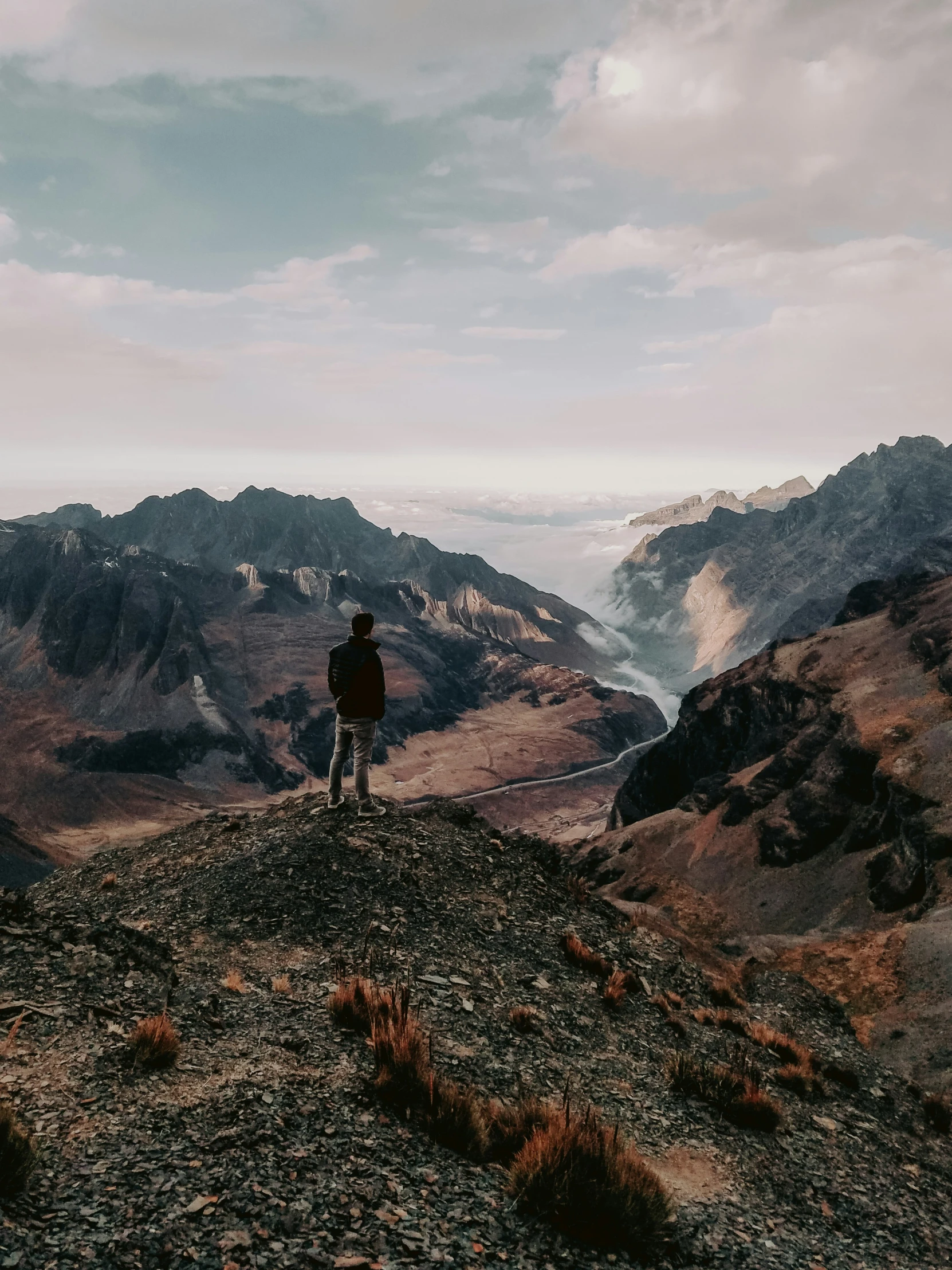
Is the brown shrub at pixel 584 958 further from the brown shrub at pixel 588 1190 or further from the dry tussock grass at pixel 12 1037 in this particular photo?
the dry tussock grass at pixel 12 1037

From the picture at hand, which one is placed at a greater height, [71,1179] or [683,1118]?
Result: [71,1179]

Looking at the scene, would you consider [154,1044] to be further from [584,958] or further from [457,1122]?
[584,958]

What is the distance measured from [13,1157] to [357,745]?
520 inches

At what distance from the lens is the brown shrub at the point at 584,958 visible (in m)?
17.5

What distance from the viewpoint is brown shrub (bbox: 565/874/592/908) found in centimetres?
2228

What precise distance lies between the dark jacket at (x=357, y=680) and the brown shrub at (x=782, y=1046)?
1188cm

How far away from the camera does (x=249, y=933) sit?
50.8 feet

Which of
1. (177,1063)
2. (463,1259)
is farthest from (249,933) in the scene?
(463,1259)

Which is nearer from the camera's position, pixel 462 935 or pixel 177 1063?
pixel 177 1063

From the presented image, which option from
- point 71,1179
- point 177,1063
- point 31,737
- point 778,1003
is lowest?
point 31,737

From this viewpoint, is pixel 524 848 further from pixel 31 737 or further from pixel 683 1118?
pixel 31 737

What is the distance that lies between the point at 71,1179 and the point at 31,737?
227 meters

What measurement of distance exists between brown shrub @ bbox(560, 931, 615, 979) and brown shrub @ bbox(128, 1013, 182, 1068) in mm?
10568

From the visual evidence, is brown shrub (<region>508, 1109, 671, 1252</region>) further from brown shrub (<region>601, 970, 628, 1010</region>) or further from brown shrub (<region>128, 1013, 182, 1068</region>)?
brown shrub (<region>601, 970, 628, 1010</region>)
